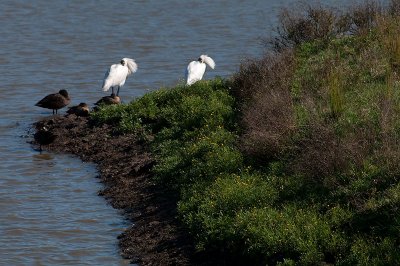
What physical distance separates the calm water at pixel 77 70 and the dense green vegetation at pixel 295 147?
58.1 inches

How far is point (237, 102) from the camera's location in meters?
19.1

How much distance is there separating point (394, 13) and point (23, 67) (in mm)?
10758

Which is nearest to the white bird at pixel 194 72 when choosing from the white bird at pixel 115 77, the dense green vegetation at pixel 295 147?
the white bird at pixel 115 77

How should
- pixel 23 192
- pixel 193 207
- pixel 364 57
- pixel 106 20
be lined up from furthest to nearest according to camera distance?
1. pixel 106 20
2. pixel 364 57
3. pixel 23 192
4. pixel 193 207

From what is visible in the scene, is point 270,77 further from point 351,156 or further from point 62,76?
point 62,76

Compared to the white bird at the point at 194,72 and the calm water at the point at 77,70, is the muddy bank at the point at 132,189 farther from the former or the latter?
the white bird at the point at 194,72

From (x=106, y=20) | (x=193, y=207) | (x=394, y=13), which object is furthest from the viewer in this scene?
(x=106, y=20)

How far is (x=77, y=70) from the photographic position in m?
27.9

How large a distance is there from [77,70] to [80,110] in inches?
241

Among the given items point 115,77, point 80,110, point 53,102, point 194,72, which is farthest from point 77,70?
point 80,110

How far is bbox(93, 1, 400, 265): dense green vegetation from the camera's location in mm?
12422

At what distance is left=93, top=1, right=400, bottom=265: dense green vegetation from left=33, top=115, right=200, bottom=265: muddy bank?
10.0 inches

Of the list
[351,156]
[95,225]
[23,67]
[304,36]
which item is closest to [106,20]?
[23,67]

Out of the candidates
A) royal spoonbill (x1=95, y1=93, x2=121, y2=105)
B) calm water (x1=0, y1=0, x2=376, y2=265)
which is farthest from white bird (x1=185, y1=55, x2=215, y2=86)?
calm water (x1=0, y1=0, x2=376, y2=265)
